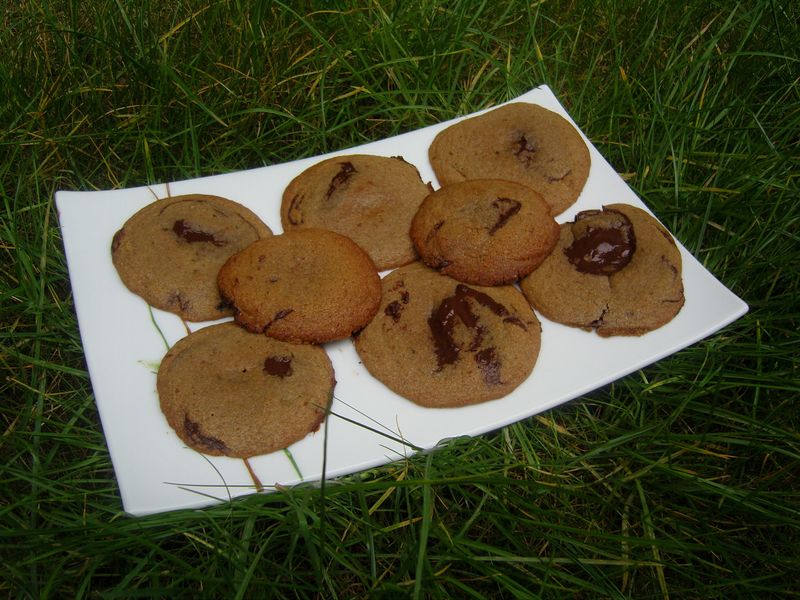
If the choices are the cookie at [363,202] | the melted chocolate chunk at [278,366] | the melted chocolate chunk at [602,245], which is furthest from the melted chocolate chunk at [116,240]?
the melted chocolate chunk at [602,245]

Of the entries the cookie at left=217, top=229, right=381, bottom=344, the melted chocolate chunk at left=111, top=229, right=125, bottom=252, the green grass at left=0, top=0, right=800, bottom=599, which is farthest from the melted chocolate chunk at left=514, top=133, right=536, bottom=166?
the melted chocolate chunk at left=111, top=229, right=125, bottom=252

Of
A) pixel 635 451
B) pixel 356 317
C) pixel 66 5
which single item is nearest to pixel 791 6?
pixel 635 451

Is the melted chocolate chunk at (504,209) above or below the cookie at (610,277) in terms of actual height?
above

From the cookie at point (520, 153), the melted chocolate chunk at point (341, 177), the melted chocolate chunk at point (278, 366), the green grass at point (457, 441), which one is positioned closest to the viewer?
the green grass at point (457, 441)

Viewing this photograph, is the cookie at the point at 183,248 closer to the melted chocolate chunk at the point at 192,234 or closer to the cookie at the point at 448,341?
the melted chocolate chunk at the point at 192,234

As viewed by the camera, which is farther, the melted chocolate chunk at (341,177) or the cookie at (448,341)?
the melted chocolate chunk at (341,177)

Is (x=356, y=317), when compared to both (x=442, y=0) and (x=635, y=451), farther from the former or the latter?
(x=442, y=0)

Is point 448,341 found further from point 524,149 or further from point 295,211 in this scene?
point 524,149
